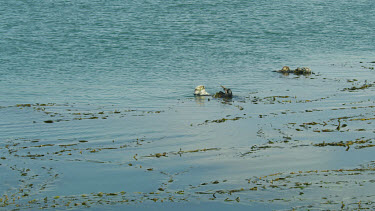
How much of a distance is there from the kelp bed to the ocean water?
8cm

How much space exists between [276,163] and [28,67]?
25.3m

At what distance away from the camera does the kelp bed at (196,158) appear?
53.2 ft

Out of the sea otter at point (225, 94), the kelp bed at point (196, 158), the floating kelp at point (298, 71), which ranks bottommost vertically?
the floating kelp at point (298, 71)

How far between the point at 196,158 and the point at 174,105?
9856mm

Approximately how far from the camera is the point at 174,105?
96.5 ft

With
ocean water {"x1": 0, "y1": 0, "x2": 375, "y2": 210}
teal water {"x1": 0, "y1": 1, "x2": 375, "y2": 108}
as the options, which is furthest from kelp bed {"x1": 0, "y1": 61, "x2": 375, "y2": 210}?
teal water {"x1": 0, "y1": 1, "x2": 375, "y2": 108}

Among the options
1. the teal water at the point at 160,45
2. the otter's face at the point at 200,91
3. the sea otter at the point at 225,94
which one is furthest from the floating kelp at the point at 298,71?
the otter's face at the point at 200,91

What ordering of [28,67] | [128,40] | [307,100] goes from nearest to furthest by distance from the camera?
[307,100], [28,67], [128,40]

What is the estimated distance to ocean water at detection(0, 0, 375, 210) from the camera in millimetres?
17344

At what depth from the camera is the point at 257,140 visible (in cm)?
2200

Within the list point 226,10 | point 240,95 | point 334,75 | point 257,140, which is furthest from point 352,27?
point 257,140

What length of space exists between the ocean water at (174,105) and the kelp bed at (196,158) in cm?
8

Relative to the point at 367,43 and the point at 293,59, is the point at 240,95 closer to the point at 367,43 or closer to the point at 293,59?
the point at 293,59

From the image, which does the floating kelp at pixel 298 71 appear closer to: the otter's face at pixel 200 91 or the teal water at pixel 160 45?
the teal water at pixel 160 45
